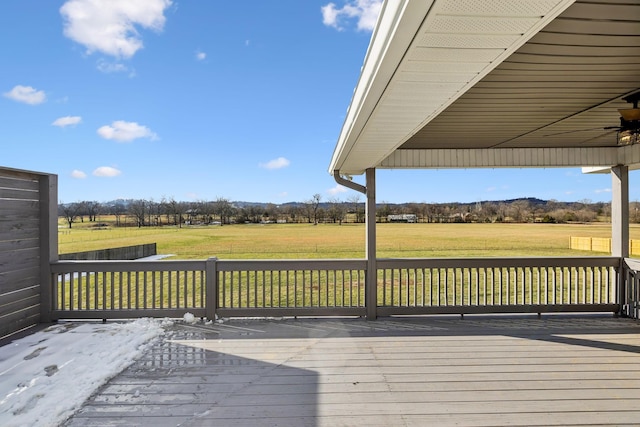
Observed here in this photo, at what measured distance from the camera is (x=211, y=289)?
4539 millimetres

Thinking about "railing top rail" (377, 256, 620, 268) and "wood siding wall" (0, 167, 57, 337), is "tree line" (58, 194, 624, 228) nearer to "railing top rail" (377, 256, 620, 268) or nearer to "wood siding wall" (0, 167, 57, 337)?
"railing top rail" (377, 256, 620, 268)

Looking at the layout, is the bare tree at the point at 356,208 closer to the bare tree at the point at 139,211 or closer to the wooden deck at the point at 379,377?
the wooden deck at the point at 379,377


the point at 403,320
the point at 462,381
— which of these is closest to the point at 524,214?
the point at 403,320

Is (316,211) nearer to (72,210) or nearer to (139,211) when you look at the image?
(72,210)

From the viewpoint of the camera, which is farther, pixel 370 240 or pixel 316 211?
pixel 316 211

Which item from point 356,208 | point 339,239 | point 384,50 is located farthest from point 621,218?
point 339,239

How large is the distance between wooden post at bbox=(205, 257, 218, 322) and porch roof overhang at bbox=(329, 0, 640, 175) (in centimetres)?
201

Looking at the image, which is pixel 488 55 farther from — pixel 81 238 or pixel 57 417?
pixel 81 238

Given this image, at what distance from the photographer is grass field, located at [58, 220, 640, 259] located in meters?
11.4

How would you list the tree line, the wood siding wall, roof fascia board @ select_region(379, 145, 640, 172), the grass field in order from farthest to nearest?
the grass field
the tree line
roof fascia board @ select_region(379, 145, 640, 172)
the wood siding wall

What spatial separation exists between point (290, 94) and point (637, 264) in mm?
13571

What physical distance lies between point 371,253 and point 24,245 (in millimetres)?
4200

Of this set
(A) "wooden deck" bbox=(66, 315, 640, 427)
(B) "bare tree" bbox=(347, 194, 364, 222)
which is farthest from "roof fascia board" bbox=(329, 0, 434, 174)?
(B) "bare tree" bbox=(347, 194, 364, 222)

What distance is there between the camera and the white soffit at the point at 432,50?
4.31ft
